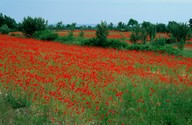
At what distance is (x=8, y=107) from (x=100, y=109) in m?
2.40

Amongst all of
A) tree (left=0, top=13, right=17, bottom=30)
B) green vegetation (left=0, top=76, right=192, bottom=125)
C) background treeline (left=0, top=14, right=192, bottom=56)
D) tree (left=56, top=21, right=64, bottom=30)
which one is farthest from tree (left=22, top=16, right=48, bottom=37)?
tree (left=56, top=21, right=64, bottom=30)

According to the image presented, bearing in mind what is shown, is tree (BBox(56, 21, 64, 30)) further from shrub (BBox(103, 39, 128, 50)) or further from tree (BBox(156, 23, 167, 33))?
shrub (BBox(103, 39, 128, 50))

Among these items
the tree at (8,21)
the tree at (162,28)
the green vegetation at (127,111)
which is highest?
the tree at (8,21)

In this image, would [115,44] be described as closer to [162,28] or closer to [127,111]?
[127,111]

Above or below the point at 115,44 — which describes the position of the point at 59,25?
above

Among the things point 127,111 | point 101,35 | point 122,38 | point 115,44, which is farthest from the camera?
point 122,38

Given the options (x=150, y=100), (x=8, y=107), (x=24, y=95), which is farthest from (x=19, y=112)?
(x=150, y=100)

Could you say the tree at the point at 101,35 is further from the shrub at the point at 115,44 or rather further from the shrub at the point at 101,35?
the shrub at the point at 115,44

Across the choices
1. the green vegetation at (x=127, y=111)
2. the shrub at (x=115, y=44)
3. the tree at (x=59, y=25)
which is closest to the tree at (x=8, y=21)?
the tree at (x=59, y=25)

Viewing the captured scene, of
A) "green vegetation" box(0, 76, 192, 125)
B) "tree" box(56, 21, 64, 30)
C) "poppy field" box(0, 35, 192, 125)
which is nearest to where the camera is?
"green vegetation" box(0, 76, 192, 125)

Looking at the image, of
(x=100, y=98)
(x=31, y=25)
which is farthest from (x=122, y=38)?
(x=100, y=98)

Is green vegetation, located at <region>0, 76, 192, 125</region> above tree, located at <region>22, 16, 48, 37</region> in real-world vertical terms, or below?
below

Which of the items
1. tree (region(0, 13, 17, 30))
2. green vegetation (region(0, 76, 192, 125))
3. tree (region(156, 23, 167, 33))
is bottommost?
green vegetation (region(0, 76, 192, 125))

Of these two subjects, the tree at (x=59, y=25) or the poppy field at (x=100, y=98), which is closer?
the poppy field at (x=100, y=98)
